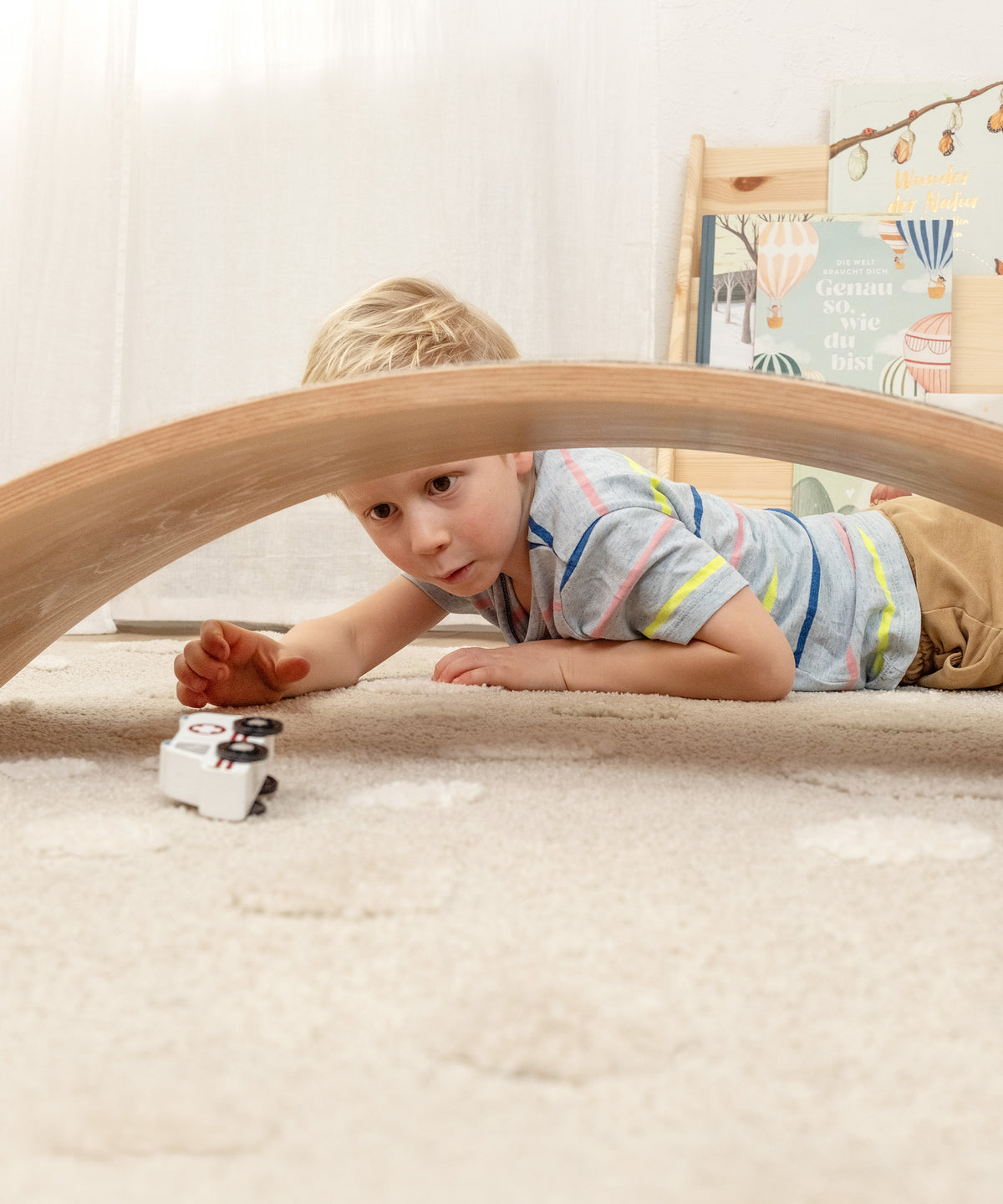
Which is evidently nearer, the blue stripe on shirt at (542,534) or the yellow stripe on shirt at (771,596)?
the blue stripe on shirt at (542,534)

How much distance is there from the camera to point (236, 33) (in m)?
1.75

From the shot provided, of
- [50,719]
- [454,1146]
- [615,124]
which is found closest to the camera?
[454,1146]

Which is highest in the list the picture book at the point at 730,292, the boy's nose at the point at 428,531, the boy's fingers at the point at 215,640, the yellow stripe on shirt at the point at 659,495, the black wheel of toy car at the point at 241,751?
the picture book at the point at 730,292

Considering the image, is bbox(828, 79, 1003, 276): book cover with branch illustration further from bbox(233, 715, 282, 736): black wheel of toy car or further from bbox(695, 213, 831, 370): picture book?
bbox(233, 715, 282, 736): black wheel of toy car

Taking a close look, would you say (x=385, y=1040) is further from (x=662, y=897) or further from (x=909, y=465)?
(x=909, y=465)

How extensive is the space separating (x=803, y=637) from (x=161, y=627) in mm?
1107

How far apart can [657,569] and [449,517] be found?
0.62ft

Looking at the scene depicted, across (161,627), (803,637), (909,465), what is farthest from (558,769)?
(161,627)

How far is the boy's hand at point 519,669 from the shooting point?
102 centimetres

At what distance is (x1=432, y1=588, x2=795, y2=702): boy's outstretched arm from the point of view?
0.94 meters

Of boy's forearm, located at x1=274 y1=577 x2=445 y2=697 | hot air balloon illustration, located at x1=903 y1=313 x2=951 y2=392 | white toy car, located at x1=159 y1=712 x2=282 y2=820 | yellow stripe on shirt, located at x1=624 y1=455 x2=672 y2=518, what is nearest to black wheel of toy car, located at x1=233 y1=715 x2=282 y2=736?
white toy car, located at x1=159 y1=712 x2=282 y2=820

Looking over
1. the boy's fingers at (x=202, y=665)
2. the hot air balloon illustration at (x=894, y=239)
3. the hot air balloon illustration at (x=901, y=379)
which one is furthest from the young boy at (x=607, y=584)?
the hot air balloon illustration at (x=894, y=239)

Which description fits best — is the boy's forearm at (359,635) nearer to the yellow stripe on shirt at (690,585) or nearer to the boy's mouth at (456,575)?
the boy's mouth at (456,575)

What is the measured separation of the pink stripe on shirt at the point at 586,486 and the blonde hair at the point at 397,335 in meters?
0.11
